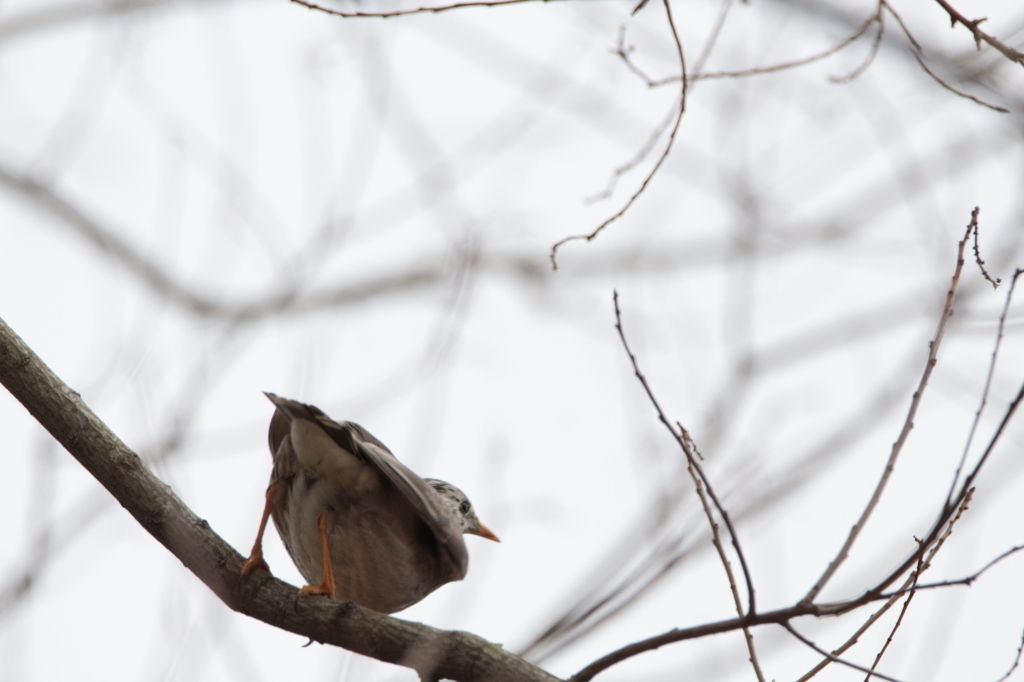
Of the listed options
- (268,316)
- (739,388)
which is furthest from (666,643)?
(268,316)

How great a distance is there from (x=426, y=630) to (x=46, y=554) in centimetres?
218

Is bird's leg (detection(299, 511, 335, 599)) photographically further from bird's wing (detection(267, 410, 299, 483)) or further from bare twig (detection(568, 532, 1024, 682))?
bare twig (detection(568, 532, 1024, 682))

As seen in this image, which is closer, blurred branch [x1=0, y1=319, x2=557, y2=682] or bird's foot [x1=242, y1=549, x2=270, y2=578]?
blurred branch [x1=0, y1=319, x2=557, y2=682]

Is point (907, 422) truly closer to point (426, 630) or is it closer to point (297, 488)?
point (426, 630)

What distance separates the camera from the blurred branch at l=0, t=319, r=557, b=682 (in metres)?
2.83

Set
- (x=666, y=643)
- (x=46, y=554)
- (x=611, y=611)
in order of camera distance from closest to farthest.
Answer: (x=666, y=643), (x=611, y=611), (x=46, y=554)

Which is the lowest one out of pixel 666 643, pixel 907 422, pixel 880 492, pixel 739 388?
pixel 666 643

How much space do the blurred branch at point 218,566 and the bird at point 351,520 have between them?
19.0 inches

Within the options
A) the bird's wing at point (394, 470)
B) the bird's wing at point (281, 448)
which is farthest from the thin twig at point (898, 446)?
the bird's wing at point (281, 448)

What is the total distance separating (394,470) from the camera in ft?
10.9

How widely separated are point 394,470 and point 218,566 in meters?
0.72

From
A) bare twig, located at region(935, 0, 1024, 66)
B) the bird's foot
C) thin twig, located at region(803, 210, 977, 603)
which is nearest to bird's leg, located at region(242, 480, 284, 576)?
the bird's foot

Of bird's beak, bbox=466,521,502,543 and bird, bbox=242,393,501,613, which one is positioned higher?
bird's beak, bbox=466,521,502,543

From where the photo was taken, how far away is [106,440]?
2.91 meters
